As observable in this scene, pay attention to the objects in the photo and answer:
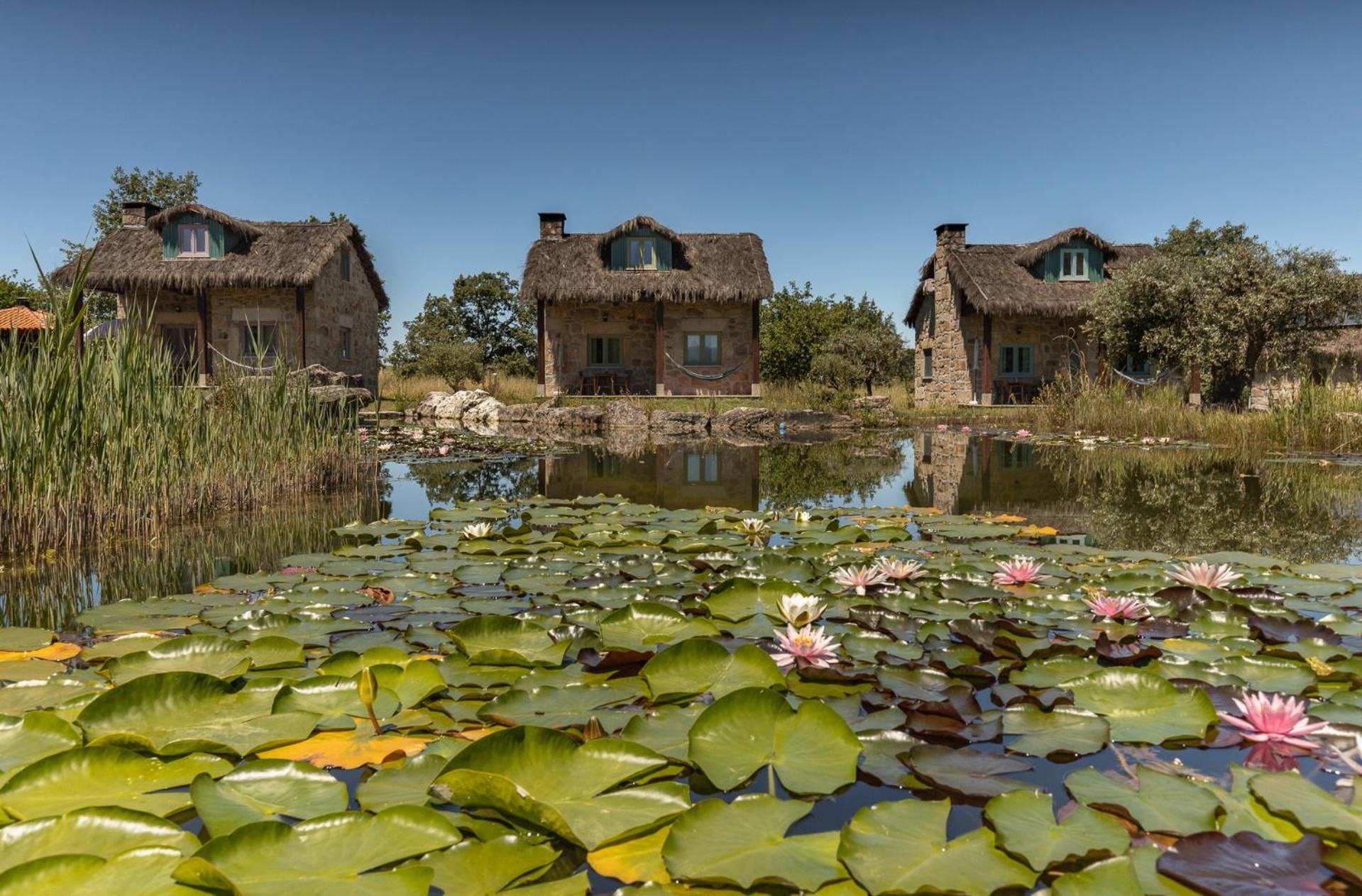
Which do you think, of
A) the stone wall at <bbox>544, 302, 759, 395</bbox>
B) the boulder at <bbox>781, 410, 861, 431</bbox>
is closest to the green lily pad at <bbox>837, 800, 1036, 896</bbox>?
the boulder at <bbox>781, 410, 861, 431</bbox>

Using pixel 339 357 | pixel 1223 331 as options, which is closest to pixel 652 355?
pixel 339 357

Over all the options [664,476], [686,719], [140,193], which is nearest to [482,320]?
[140,193]

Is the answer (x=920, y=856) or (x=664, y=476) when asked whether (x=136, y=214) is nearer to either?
(x=664, y=476)

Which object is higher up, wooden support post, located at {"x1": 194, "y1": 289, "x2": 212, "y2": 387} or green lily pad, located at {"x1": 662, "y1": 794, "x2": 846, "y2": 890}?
wooden support post, located at {"x1": 194, "y1": 289, "x2": 212, "y2": 387}

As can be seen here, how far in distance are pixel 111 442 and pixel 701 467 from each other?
564 cm

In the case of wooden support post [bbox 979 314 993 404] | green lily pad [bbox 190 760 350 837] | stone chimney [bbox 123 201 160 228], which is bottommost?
green lily pad [bbox 190 760 350 837]

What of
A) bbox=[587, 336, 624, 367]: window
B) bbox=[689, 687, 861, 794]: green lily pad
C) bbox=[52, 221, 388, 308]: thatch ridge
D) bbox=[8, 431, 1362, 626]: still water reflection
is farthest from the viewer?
bbox=[587, 336, 624, 367]: window

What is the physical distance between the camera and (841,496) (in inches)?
242

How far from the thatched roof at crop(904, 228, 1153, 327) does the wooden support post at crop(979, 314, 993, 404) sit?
0.47m

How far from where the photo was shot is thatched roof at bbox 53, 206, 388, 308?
723 inches

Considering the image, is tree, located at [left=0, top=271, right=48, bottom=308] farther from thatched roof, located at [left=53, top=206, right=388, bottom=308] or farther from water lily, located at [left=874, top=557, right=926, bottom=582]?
water lily, located at [left=874, top=557, right=926, bottom=582]

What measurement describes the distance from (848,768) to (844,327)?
3114cm

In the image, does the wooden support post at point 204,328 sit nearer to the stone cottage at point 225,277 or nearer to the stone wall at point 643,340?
the stone cottage at point 225,277

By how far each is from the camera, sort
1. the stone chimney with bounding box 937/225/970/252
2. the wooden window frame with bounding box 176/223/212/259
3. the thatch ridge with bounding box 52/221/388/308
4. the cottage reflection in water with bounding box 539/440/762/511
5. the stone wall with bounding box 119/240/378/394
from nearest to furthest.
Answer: the cottage reflection in water with bounding box 539/440/762/511 < the thatch ridge with bounding box 52/221/388/308 < the wooden window frame with bounding box 176/223/212/259 < the stone wall with bounding box 119/240/378/394 < the stone chimney with bounding box 937/225/970/252
